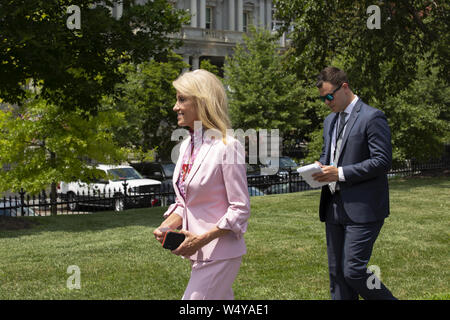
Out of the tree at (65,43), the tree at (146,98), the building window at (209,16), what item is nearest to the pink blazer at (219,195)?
the tree at (65,43)

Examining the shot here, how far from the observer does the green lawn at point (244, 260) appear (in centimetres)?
699

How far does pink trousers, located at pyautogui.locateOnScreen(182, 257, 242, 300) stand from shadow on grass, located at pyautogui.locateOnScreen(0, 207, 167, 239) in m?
9.83

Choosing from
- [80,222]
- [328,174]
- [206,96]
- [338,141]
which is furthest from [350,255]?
[80,222]

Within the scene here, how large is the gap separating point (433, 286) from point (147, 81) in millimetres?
27701

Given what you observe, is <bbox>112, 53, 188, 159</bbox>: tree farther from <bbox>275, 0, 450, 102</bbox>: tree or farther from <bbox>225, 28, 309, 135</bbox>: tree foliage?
<bbox>275, 0, 450, 102</bbox>: tree

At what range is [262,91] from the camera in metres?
36.0

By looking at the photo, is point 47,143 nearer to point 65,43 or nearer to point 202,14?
point 65,43

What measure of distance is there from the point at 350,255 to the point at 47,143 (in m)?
13.6

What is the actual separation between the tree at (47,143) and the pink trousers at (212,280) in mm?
13237

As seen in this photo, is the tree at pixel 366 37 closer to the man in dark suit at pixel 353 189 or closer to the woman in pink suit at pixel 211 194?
the man in dark suit at pixel 353 189

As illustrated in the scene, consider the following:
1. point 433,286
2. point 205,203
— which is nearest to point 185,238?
point 205,203

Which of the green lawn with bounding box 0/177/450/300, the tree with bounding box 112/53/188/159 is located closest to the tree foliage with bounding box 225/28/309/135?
the tree with bounding box 112/53/188/159
